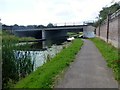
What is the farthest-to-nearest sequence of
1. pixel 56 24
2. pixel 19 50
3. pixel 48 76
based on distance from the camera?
1. pixel 56 24
2. pixel 19 50
3. pixel 48 76

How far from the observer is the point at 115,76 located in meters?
12.2

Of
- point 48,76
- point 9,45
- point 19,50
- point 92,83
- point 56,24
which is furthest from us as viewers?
point 56,24

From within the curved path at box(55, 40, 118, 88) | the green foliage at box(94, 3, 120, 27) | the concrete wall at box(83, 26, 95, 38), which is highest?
the green foliage at box(94, 3, 120, 27)

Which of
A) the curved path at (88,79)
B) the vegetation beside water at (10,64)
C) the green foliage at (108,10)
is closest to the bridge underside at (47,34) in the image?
the green foliage at (108,10)

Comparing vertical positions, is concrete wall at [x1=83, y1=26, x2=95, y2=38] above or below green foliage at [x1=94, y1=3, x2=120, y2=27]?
below

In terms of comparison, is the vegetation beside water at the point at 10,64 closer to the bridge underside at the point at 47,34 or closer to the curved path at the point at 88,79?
the curved path at the point at 88,79

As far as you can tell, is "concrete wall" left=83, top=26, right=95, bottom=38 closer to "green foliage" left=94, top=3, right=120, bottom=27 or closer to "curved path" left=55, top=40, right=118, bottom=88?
"green foliage" left=94, top=3, right=120, bottom=27

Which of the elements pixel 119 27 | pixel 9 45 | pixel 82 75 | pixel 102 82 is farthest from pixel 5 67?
pixel 119 27

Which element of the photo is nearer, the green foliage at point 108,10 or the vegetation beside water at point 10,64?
the vegetation beside water at point 10,64

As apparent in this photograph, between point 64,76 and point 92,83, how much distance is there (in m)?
1.98

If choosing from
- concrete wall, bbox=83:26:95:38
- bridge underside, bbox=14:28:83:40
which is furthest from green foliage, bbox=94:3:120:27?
bridge underside, bbox=14:28:83:40

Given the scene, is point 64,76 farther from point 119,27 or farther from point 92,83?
point 119,27

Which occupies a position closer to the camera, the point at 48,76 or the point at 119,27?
the point at 48,76

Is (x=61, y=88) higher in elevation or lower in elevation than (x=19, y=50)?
lower
